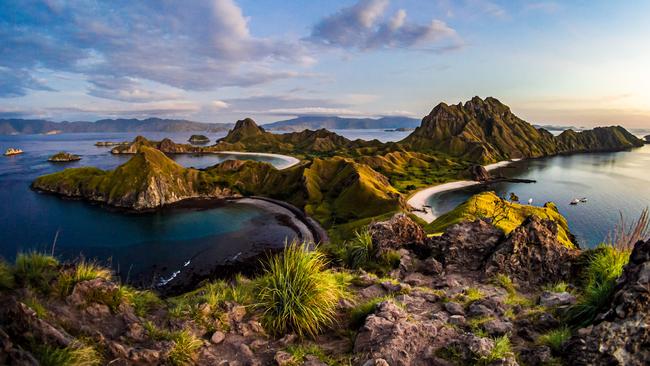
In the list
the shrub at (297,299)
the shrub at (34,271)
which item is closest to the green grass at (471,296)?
the shrub at (297,299)

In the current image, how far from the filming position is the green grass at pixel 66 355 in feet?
19.6

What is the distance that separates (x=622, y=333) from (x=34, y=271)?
14.8 meters

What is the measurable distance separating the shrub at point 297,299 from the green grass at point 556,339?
18.1 feet

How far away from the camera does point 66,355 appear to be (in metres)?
6.21

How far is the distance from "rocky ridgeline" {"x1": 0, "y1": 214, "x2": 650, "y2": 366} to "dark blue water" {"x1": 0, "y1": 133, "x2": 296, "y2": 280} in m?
59.4

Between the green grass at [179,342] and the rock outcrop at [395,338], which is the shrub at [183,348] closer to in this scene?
the green grass at [179,342]

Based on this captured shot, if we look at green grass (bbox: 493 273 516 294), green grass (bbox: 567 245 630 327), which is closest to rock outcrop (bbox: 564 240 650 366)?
green grass (bbox: 567 245 630 327)

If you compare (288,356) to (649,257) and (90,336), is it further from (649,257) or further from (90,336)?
(649,257)

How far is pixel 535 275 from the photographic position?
15.3m

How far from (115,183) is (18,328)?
134m

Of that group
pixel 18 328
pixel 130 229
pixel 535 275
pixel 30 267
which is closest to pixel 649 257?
pixel 535 275

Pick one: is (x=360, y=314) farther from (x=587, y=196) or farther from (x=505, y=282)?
(x=587, y=196)

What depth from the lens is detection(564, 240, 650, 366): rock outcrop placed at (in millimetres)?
Answer: 6641

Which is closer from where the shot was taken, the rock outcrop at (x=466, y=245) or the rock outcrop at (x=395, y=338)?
the rock outcrop at (x=395, y=338)
